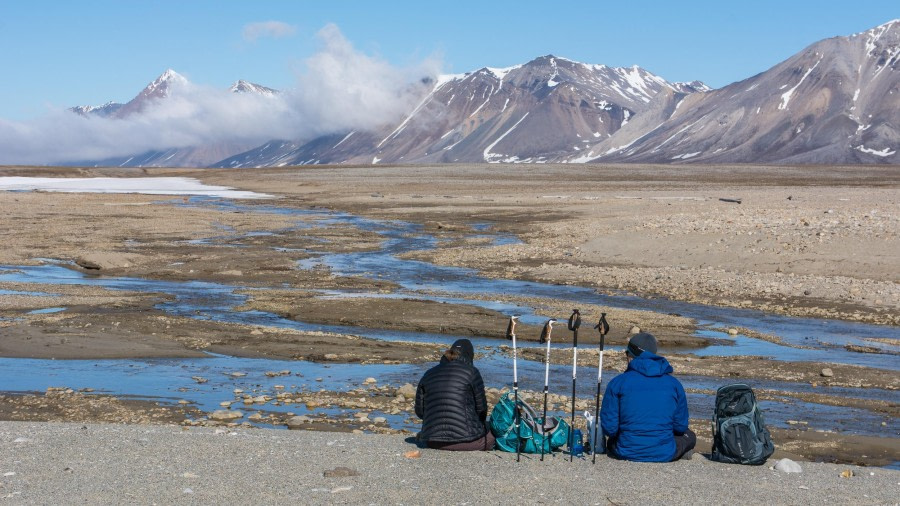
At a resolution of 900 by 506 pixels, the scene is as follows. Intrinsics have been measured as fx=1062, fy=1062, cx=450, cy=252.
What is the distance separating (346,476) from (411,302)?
14093 mm

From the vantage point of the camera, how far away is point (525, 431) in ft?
34.8

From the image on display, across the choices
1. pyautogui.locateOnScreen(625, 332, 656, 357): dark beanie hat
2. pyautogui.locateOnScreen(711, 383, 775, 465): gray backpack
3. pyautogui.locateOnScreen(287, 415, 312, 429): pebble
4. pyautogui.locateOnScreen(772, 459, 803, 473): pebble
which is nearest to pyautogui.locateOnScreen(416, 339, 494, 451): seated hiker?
pyautogui.locateOnScreen(625, 332, 656, 357): dark beanie hat

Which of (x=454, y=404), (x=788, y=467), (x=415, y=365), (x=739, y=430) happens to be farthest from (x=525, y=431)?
(x=415, y=365)

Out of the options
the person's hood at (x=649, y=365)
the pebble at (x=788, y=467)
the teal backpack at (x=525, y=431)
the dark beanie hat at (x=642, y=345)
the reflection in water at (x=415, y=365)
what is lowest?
the reflection in water at (x=415, y=365)

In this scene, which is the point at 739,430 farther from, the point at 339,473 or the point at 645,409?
the point at 339,473

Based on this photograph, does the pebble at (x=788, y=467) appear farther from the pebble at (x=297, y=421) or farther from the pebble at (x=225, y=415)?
the pebble at (x=225, y=415)

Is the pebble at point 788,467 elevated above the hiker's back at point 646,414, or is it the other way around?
the hiker's back at point 646,414

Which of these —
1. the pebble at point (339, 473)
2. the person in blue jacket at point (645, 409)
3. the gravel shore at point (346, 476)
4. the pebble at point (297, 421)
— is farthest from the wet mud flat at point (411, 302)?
the person in blue jacket at point (645, 409)

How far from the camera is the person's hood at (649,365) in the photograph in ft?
33.2

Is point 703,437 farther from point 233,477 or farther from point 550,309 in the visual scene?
point 550,309

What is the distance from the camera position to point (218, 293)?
25922 mm

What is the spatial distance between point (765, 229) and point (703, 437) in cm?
2361

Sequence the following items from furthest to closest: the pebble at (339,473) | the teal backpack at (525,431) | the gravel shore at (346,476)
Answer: the teal backpack at (525,431) → the pebble at (339,473) → the gravel shore at (346,476)

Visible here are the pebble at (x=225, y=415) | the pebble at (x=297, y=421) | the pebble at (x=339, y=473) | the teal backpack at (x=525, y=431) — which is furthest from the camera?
the pebble at (x=225, y=415)
